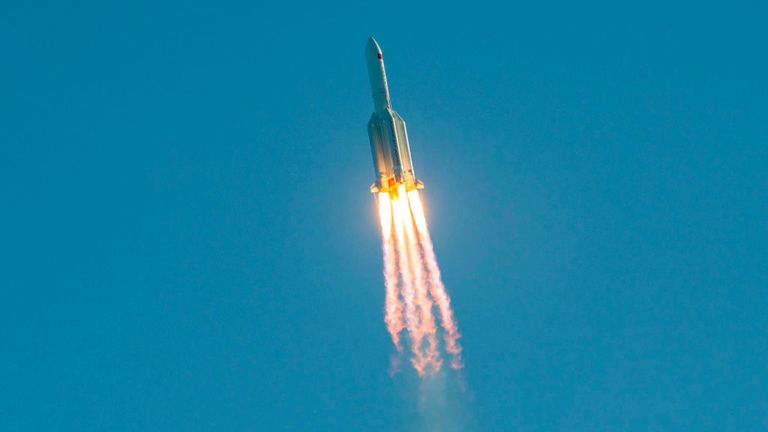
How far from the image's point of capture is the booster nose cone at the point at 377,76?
13775 centimetres

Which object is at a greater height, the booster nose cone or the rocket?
the booster nose cone

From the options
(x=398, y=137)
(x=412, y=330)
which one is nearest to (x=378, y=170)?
(x=398, y=137)

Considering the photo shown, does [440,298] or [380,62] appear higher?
[380,62]

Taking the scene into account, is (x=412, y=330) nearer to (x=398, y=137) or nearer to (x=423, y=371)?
(x=423, y=371)

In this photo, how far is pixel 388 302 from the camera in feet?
468

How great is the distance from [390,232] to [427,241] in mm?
2388

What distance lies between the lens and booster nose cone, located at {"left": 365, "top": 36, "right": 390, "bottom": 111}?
137750mm

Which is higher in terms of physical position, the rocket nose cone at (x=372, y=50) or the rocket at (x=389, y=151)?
the rocket nose cone at (x=372, y=50)

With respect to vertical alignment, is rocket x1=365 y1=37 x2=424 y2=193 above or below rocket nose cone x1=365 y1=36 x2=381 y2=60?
below

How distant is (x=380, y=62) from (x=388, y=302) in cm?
1540

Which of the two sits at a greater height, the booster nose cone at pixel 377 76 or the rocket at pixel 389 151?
the booster nose cone at pixel 377 76

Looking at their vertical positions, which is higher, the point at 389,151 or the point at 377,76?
the point at 377,76

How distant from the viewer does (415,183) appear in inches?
5364

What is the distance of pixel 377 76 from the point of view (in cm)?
13862
